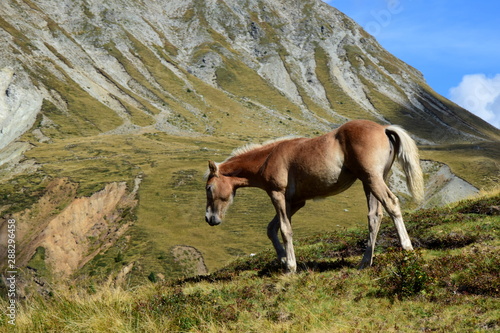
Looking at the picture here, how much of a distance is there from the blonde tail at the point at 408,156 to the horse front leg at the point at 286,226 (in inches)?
115

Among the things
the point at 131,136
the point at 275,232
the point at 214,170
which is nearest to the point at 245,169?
the point at 214,170

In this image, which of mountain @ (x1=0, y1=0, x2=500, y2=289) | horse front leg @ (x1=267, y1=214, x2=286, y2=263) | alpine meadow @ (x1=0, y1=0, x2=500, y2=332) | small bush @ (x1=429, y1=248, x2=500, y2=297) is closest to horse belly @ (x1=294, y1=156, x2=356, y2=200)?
horse front leg @ (x1=267, y1=214, x2=286, y2=263)

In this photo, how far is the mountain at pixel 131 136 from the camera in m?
37.8

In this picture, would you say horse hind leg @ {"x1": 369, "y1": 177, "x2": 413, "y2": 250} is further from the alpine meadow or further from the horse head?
the horse head

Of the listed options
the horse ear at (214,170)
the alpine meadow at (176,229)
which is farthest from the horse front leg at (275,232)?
the horse ear at (214,170)

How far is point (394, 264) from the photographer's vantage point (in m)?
8.91

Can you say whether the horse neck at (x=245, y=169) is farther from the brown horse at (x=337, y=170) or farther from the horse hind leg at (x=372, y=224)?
the horse hind leg at (x=372, y=224)

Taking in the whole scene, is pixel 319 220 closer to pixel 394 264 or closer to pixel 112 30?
pixel 394 264

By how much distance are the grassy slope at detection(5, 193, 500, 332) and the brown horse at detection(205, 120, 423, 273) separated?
917 mm

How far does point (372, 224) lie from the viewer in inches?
389

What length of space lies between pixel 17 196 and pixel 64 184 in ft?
19.0

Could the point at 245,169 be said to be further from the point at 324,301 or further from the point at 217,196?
the point at 324,301

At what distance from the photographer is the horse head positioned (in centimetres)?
1137

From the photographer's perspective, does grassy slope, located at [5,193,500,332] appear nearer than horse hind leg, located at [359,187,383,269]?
Yes
